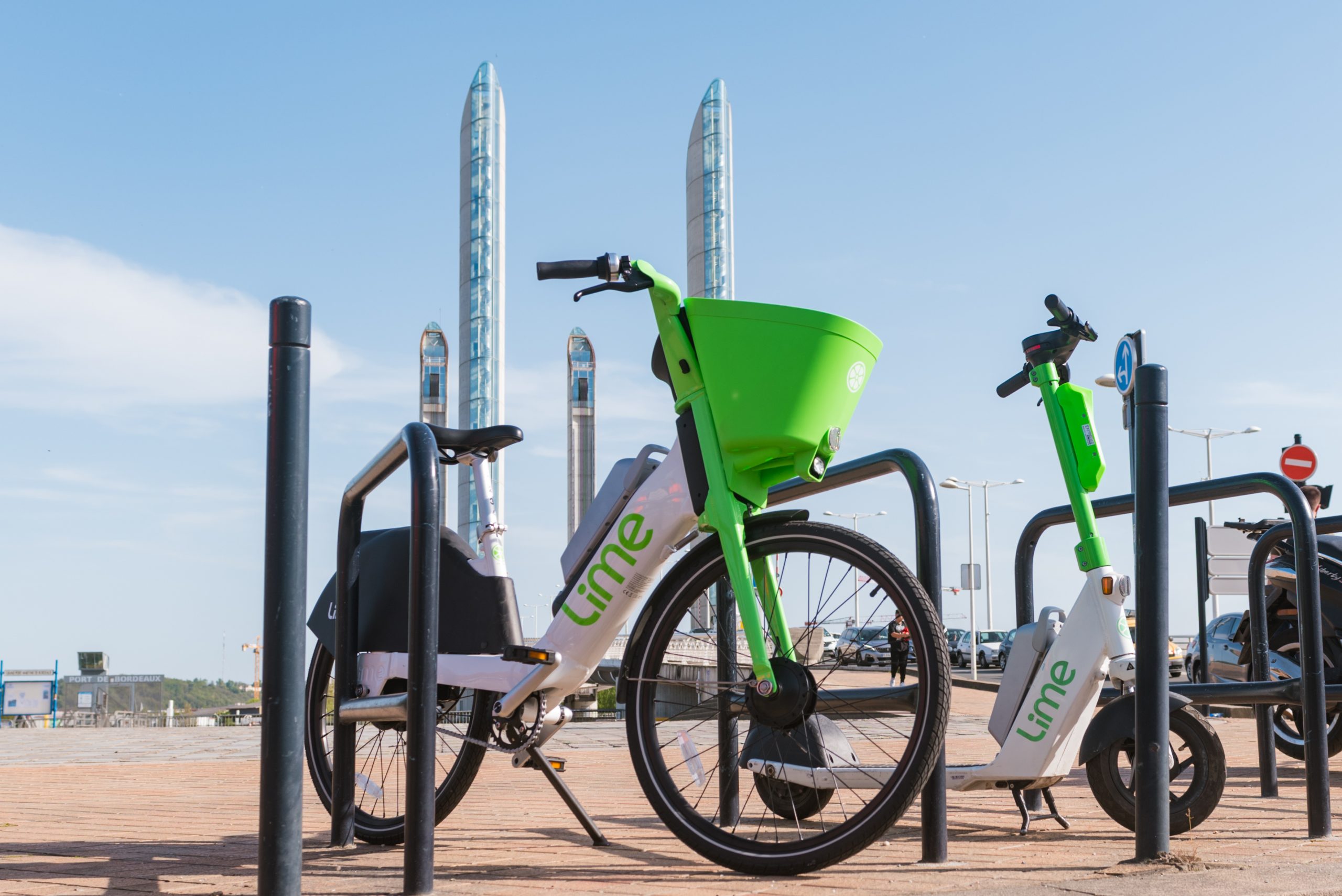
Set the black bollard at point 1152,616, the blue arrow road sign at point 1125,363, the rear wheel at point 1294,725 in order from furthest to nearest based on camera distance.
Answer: the blue arrow road sign at point 1125,363
the rear wheel at point 1294,725
the black bollard at point 1152,616

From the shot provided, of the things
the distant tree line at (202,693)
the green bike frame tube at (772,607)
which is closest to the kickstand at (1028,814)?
the green bike frame tube at (772,607)

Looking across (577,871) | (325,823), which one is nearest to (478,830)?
(325,823)

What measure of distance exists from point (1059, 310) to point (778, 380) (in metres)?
1.46

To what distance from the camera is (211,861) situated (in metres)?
3.72

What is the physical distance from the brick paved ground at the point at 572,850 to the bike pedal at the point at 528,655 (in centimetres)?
55

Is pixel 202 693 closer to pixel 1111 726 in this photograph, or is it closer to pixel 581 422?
pixel 581 422

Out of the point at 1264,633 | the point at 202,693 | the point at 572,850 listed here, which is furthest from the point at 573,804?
the point at 202,693

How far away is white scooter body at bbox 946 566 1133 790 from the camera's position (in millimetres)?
3988

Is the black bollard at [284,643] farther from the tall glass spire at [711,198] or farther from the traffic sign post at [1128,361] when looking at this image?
the tall glass spire at [711,198]

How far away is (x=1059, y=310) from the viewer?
167 inches

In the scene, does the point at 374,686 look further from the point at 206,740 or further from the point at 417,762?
the point at 206,740

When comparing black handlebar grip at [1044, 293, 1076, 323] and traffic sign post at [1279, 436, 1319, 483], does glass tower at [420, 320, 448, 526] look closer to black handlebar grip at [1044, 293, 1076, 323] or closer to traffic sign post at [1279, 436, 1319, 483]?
traffic sign post at [1279, 436, 1319, 483]

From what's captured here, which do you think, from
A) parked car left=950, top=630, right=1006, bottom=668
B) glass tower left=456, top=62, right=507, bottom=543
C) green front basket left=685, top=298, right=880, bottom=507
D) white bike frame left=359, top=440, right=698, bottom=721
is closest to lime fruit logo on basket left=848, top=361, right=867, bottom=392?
green front basket left=685, top=298, right=880, bottom=507

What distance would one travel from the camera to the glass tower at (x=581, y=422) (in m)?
58.9
